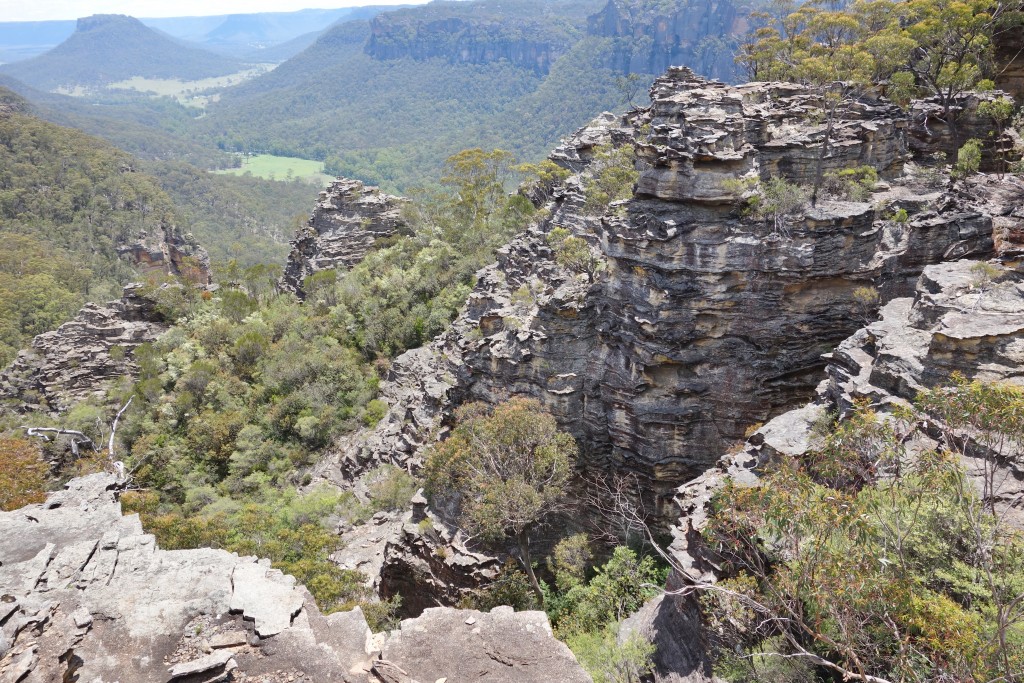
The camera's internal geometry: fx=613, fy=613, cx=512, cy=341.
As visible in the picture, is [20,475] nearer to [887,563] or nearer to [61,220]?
[887,563]

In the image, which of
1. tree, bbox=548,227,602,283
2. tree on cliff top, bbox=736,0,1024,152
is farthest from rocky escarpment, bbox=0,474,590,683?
tree on cliff top, bbox=736,0,1024,152

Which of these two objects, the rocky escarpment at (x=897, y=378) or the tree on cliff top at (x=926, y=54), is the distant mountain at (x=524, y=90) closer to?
the tree on cliff top at (x=926, y=54)

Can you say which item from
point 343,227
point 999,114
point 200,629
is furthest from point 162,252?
point 999,114

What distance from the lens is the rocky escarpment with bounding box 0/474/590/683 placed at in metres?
9.62

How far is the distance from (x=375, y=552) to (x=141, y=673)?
12656 mm

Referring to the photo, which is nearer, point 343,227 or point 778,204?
point 778,204

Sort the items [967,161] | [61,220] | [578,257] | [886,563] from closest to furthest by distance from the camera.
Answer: [886,563] < [967,161] < [578,257] < [61,220]

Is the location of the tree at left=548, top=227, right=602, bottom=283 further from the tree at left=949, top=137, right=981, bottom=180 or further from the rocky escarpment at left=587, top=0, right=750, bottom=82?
the rocky escarpment at left=587, top=0, right=750, bottom=82

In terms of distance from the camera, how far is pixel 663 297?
1831cm

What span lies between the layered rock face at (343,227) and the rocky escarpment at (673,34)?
9039 cm

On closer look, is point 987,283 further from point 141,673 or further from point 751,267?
point 141,673

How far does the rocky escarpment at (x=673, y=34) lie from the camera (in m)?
118

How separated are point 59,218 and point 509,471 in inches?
3244

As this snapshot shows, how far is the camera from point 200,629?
1032 cm
